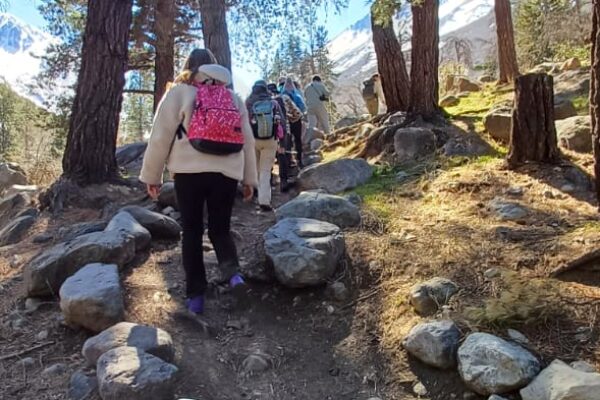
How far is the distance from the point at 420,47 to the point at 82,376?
20.6ft

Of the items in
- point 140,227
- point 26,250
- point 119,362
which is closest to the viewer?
point 119,362

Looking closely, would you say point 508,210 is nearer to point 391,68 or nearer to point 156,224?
point 156,224

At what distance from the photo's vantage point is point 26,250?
4.75 meters

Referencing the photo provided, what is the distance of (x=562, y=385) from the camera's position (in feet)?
7.11

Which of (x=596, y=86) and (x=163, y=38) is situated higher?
(x=163, y=38)

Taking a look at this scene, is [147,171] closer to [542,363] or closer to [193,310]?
[193,310]

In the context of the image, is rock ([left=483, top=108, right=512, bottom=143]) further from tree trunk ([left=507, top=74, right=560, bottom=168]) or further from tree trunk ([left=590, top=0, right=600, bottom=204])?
tree trunk ([left=590, top=0, right=600, bottom=204])

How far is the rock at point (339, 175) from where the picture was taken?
5.93m

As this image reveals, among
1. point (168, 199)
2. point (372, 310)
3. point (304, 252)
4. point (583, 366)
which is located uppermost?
point (168, 199)

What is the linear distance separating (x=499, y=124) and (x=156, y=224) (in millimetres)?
4045

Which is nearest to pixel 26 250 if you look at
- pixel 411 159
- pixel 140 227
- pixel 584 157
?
pixel 140 227

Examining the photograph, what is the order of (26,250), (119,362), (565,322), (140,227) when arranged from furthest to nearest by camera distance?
(26,250)
(140,227)
(565,322)
(119,362)

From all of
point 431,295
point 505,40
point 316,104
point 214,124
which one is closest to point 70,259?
point 214,124

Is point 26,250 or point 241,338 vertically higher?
point 26,250
